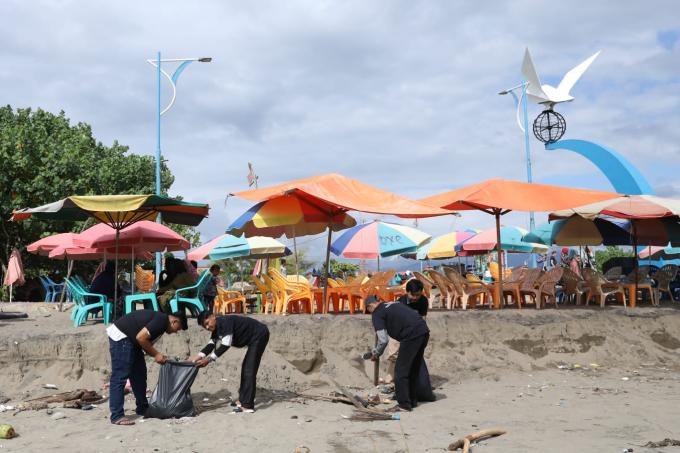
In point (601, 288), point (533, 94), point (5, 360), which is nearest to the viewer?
point (5, 360)

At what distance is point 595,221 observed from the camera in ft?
53.1

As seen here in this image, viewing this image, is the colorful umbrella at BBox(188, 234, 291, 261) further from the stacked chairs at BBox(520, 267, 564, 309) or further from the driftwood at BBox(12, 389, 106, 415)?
the driftwood at BBox(12, 389, 106, 415)

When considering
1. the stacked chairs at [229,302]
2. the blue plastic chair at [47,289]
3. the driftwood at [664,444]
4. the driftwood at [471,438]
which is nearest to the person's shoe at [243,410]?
the driftwood at [471,438]

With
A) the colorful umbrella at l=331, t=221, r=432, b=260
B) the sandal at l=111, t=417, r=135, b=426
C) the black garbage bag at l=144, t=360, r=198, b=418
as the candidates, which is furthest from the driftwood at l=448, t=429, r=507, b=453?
the colorful umbrella at l=331, t=221, r=432, b=260

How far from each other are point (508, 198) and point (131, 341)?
7.84m

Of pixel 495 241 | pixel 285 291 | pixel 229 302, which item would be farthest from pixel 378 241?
pixel 285 291

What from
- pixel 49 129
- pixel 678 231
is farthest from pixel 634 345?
pixel 49 129

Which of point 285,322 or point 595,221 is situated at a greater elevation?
point 595,221

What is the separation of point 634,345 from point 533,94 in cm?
1087

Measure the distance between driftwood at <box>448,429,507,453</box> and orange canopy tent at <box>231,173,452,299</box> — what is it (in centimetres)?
489

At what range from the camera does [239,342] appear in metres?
7.74

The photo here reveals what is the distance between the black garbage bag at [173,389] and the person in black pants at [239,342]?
7.1 inches

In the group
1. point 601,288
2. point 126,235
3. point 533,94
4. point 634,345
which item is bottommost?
point 634,345

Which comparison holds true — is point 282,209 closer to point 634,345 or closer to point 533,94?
point 634,345
